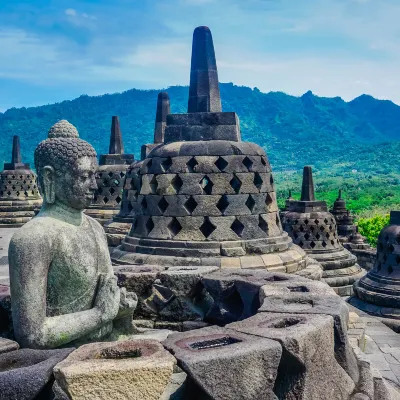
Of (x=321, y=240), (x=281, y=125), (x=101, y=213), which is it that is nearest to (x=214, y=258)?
(x=101, y=213)

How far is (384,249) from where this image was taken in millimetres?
8875

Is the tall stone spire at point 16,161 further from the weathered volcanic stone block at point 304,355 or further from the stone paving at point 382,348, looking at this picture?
the weathered volcanic stone block at point 304,355

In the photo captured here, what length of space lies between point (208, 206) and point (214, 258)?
53cm

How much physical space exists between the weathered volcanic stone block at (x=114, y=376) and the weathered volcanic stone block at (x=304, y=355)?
543 mm

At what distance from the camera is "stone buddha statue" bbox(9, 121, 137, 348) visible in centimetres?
252

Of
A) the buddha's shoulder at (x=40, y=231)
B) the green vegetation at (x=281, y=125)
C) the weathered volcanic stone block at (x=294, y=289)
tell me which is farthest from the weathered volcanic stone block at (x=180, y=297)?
the green vegetation at (x=281, y=125)

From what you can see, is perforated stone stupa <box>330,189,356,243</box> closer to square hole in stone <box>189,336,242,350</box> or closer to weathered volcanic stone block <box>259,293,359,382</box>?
weathered volcanic stone block <box>259,293,359,382</box>

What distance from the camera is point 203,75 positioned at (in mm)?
6207

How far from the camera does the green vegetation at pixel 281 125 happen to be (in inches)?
4432

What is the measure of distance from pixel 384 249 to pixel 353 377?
6442mm

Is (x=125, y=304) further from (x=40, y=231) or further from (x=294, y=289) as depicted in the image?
(x=294, y=289)

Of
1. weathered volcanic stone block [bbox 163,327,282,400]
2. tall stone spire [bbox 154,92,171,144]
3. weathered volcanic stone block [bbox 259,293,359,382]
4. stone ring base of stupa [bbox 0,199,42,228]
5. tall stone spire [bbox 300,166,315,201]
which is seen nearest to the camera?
weathered volcanic stone block [bbox 163,327,282,400]

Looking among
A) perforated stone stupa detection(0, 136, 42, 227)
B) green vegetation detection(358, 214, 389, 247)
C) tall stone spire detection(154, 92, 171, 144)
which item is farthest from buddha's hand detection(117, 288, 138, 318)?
green vegetation detection(358, 214, 389, 247)

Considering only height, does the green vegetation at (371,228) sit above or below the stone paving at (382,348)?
below
